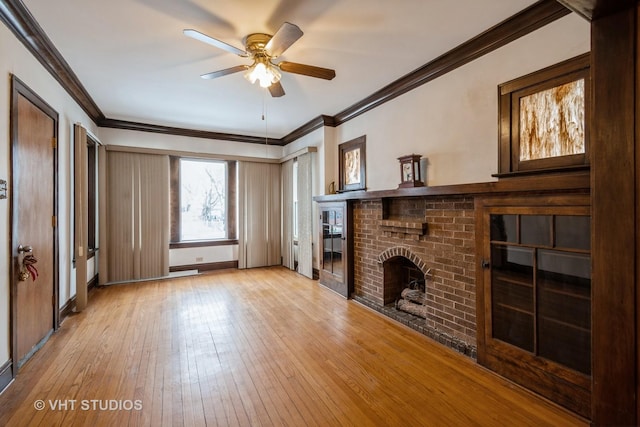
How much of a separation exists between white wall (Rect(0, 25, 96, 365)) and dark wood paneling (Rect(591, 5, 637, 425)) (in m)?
3.60

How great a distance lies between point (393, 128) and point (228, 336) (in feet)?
9.89

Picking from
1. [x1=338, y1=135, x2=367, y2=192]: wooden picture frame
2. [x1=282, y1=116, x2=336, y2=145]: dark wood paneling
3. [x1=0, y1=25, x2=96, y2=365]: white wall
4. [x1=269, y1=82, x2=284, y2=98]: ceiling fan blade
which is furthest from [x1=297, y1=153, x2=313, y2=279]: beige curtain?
[x1=0, y1=25, x2=96, y2=365]: white wall

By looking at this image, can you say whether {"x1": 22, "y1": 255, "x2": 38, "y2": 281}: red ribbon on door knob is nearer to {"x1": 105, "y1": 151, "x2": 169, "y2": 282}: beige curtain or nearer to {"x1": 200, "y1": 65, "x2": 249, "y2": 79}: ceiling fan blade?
{"x1": 200, "y1": 65, "x2": 249, "y2": 79}: ceiling fan blade

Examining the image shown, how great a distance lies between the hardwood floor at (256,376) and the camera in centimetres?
182

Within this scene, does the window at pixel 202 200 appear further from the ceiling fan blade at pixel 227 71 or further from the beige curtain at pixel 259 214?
the ceiling fan blade at pixel 227 71

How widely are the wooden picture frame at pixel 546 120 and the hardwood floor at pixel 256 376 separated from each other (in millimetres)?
1641

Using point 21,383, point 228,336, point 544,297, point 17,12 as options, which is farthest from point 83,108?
point 544,297

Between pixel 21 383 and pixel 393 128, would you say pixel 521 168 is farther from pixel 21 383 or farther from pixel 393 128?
pixel 21 383

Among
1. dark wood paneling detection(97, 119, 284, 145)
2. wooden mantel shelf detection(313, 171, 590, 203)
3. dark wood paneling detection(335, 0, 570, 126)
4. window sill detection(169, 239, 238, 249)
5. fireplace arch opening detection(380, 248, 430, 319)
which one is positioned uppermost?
dark wood paneling detection(97, 119, 284, 145)

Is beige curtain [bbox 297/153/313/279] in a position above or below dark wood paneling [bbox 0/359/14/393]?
above

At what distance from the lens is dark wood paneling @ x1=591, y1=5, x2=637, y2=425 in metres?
1.21

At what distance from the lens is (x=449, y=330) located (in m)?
2.68

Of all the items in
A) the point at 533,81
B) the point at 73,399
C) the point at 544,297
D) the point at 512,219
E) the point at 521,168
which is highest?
the point at 533,81

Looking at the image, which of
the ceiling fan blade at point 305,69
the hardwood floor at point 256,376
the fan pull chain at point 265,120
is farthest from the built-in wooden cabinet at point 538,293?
the fan pull chain at point 265,120
